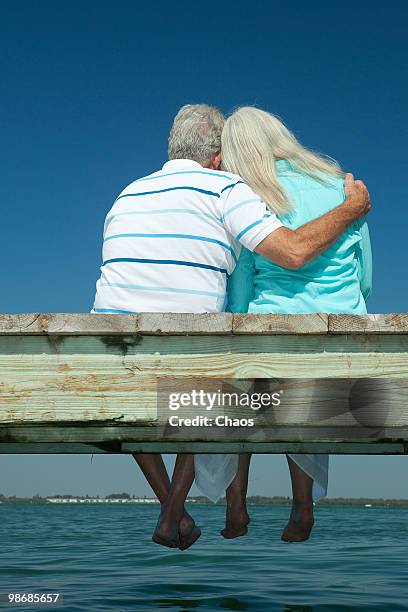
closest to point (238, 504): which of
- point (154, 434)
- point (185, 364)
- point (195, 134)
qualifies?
point (154, 434)

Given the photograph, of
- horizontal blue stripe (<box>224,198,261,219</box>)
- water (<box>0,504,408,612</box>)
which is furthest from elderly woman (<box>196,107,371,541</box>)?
water (<box>0,504,408,612</box>)

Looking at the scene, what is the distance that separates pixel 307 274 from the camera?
3.99 metres

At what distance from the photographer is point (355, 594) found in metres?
7.62

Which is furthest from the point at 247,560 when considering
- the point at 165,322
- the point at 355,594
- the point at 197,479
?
the point at 165,322

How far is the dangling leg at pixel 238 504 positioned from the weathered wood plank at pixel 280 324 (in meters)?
1.71

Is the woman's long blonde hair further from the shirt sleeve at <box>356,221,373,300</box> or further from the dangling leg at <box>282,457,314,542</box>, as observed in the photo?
the dangling leg at <box>282,457,314,542</box>

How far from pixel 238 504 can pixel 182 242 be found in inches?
62.1

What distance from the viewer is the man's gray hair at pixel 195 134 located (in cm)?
414

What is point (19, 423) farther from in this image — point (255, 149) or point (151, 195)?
point (255, 149)

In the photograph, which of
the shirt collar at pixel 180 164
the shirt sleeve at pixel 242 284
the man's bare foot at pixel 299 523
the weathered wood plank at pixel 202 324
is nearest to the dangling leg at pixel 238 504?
the man's bare foot at pixel 299 523

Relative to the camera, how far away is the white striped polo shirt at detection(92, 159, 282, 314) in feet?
12.1

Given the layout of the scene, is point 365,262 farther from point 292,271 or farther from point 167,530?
point 167,530

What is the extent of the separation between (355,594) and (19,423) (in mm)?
5684

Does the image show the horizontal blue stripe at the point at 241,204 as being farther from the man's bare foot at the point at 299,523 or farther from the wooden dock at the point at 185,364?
the man's bare foot at the point at 299,523
